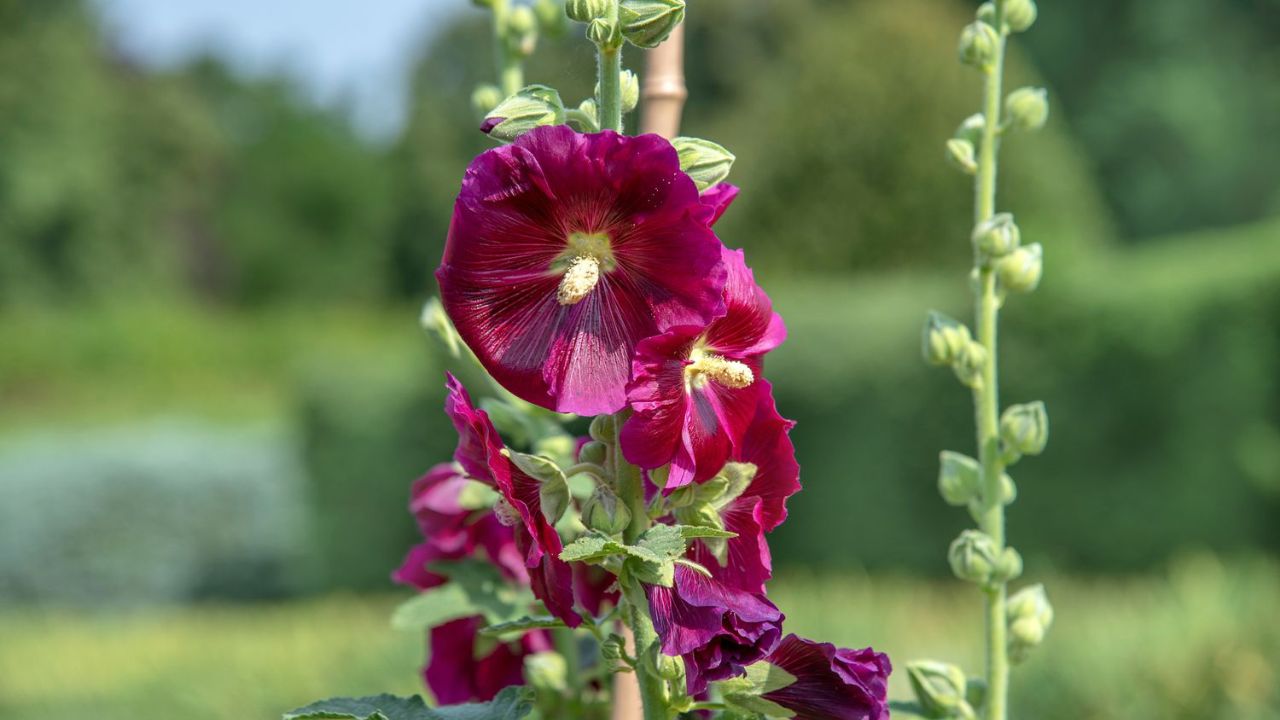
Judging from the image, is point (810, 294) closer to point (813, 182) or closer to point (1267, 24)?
point (813, 182)

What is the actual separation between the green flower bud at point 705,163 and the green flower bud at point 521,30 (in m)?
0.47

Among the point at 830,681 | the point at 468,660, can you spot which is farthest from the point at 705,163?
the point at 468,660

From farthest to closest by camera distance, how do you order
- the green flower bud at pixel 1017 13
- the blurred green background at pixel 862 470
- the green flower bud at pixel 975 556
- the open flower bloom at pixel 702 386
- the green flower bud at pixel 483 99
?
1. the blurred green background at pixel 862 470
2. the green flower bud at pixel 483 99
3. the green flower bud at pixel 1017 13
4. the green flower bud at pixel 975 556
5. the open flower bloom at pixel 702 386

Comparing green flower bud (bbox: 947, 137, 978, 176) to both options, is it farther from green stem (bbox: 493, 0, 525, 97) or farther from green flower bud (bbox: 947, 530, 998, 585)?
green stem (bbox: 493, 0, 525, 97)

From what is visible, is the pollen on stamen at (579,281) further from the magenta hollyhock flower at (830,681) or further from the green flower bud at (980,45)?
the green flower bud at (980,45)

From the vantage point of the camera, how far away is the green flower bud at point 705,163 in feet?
2.06

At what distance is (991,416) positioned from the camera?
0.86m

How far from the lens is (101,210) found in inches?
821

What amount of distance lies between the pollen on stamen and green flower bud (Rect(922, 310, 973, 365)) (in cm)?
31

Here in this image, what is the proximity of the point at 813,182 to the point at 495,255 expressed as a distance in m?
6.54

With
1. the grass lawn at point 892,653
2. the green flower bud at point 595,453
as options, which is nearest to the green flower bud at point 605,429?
the green flower bud at point 595,453

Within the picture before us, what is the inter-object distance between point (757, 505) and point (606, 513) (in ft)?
0.28

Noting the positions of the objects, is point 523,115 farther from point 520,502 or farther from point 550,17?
point 550,17

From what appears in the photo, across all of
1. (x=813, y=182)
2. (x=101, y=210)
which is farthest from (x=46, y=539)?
(x=101, y=210)
